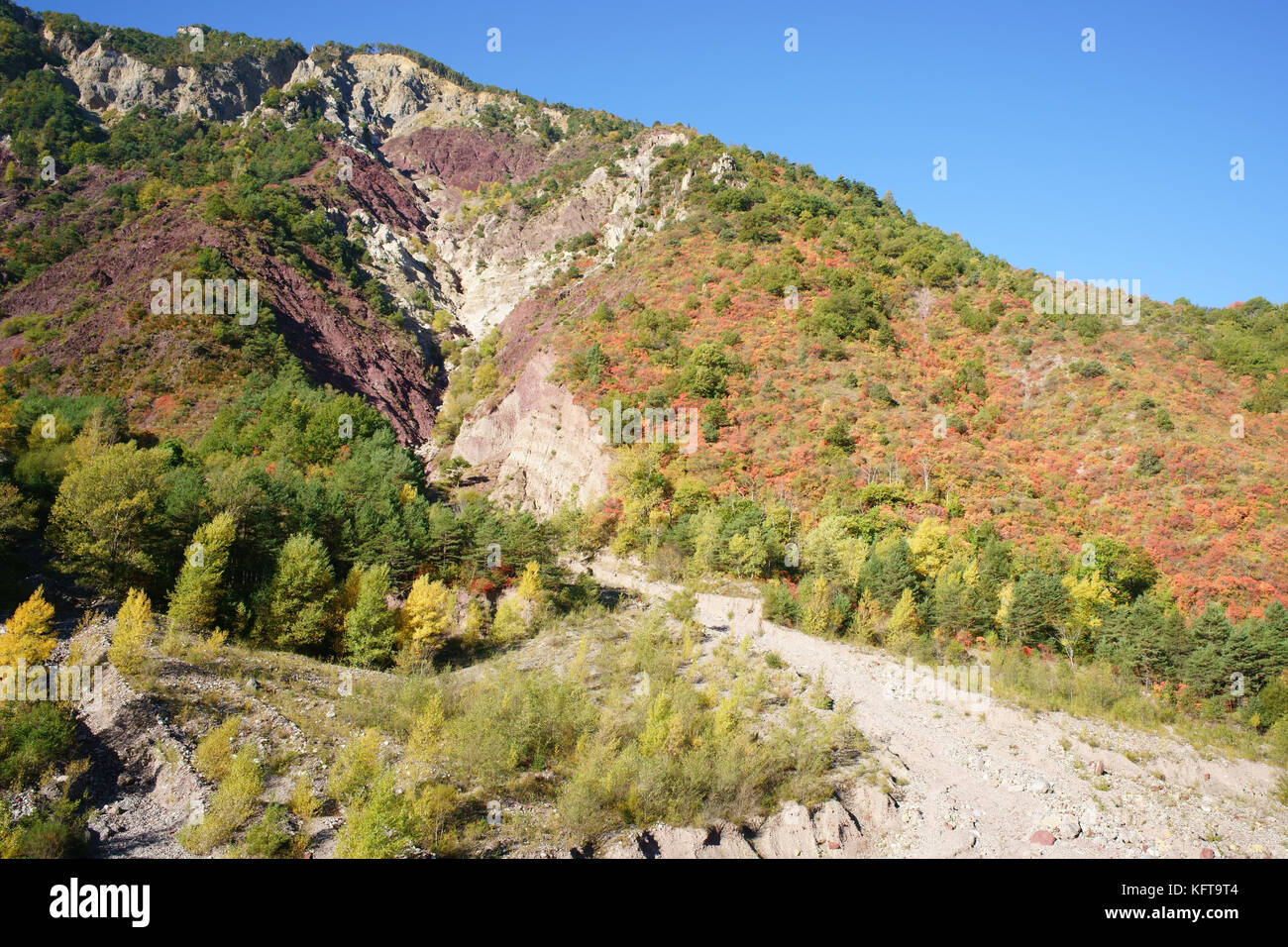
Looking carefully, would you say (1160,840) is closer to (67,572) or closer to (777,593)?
(777,593)

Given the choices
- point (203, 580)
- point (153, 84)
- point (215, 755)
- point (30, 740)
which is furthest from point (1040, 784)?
point (153, 84)

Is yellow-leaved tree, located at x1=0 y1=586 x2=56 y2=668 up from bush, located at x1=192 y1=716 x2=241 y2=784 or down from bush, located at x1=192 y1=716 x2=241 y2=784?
up

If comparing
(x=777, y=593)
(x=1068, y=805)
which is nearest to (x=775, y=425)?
(x=777, y=593)

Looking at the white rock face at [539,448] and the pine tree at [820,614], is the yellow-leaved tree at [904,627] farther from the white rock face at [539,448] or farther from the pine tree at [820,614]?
the white rock face at [539,448]

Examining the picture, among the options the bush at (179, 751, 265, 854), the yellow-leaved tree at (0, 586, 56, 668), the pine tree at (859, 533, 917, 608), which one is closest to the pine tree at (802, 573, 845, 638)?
the pine tree at (859, 533, 917, 608)

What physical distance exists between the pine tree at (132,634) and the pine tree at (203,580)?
893mm

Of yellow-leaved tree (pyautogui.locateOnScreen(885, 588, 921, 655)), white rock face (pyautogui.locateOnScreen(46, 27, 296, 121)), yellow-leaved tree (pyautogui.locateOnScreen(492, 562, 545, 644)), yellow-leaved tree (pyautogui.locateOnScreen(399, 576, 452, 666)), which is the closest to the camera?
yellow-leaved tree (pyautogui.locateOnScreen(399, 576, 452, 666))

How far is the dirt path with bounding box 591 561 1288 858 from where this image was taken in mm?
13422

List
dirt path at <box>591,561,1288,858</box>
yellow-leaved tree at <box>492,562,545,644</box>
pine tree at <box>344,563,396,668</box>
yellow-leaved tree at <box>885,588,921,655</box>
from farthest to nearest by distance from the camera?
yellow-leaved tree at <box>885,588,921,655</box> < yellow-leaved tree at <box>492,562,545,644</box> < pine tree at <box>344,563,396,668</box> < dirt path at <box>591,561,1288,858</box>

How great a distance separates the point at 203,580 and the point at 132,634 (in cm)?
385

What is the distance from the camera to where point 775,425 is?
→ 138 ft

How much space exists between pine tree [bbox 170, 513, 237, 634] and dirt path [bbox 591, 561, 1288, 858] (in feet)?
67.3

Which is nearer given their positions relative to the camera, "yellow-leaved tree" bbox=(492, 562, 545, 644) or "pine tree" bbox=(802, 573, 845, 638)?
"yellow-leaved tree" bbox=(492, 562, 545, 644)

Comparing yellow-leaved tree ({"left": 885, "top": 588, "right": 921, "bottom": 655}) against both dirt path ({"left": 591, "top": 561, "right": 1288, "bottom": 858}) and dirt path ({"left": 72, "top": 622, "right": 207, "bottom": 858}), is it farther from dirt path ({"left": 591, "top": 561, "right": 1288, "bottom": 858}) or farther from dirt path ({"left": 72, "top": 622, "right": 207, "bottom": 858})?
dirt path ({"left": 72, "top": 622, "right": 207, "bottom": 858})
